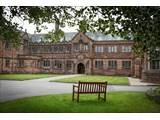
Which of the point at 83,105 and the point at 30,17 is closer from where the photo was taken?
the point at 83,105

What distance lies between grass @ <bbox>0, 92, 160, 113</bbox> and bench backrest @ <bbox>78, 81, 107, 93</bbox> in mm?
303

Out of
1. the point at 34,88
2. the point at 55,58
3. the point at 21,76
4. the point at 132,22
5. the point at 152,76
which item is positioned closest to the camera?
the point at 132,22

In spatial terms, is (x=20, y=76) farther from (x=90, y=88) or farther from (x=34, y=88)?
(x=90, y=88)

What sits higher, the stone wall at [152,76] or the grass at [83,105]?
the stone wall at [152,76]

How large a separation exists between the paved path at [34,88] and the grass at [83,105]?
65 cm

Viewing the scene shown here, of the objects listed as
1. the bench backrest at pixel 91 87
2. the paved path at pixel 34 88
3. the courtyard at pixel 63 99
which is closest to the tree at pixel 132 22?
the bench backrest at pixel 91 87

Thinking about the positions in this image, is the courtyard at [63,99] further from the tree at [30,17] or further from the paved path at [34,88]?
the tree at [30,17]

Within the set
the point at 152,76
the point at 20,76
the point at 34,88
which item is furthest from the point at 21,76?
the point at 152,76

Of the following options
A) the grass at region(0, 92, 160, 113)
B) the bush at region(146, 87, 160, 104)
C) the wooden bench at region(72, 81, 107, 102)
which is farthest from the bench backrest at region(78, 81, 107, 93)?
the bush at region(146, 87, 160, 104)

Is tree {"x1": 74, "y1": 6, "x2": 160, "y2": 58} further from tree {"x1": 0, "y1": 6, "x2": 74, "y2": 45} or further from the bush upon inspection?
the bush

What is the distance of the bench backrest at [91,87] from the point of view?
29.5 feet

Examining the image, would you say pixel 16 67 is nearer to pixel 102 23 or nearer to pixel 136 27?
pixel 102 23

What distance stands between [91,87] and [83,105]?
78 centimetres

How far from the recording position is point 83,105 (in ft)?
28.4
